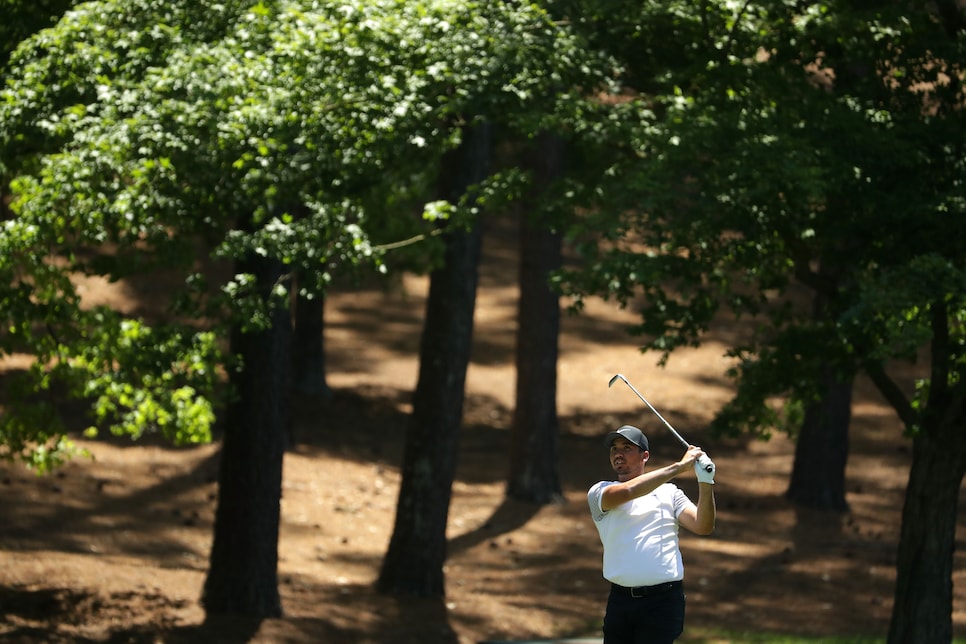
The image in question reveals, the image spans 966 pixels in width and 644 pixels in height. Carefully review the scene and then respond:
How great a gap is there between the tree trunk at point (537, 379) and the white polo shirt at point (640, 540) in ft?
44.9

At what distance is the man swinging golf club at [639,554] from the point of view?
5.94 metres

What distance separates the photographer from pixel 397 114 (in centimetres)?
917

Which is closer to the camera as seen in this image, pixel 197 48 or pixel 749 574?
pixel 197 48

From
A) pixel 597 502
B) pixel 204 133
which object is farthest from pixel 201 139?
pixel 597 502

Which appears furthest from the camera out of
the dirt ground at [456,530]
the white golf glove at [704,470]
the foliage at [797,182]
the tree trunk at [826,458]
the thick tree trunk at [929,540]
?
the tree trunk at [826,458]

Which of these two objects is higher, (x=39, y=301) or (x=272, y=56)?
(x=272, y=56)

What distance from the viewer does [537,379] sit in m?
19.8

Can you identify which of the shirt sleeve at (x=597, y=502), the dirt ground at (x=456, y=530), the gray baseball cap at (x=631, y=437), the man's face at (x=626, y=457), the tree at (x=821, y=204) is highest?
the tree at (x=821, y=204)

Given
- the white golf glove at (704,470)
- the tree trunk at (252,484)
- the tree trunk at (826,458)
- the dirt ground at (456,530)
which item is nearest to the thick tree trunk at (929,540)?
the dirt ground at (456,530)

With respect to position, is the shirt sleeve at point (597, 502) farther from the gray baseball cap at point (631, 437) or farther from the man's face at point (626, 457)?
the gray baseball cap at point (631, 437)

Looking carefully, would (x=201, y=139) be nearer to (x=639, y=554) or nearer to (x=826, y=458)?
(x=639, y=554)

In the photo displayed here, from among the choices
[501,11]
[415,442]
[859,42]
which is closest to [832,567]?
[415,442]

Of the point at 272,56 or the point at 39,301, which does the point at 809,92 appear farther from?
the point at 39,301

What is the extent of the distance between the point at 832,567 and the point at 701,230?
9.31m
